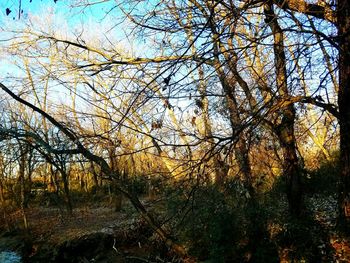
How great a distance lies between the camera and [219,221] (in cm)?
808

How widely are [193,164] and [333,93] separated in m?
3.59

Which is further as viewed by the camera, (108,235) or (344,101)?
(108,235)

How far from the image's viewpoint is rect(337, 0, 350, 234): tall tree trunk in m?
4.41

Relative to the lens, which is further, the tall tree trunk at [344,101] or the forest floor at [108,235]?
the forest floor at [108,235]

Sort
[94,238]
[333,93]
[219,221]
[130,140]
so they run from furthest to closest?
[94,238] < [219,221] < [333,93] < [130,140]

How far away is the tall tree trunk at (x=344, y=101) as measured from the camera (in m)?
4.41

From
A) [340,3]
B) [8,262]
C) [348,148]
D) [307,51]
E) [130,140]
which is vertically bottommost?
[8,262]

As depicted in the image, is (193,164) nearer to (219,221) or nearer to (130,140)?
(130,140)

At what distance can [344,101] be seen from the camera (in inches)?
194

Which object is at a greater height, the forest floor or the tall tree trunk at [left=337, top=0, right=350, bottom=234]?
the tall tree trunk at [left=337, top=0, right=350, bottom=234]

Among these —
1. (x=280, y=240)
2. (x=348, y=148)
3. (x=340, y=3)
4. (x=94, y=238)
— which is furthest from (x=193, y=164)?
(x=94, y=238)

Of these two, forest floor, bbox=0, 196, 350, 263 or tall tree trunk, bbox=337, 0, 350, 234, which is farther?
forest floor, bbox=0, 196, 350, 263

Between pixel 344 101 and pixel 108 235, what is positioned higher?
pixel 344 101

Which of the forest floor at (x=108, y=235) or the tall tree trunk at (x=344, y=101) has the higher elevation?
the tall tree trunk at (x=344, y=101)
